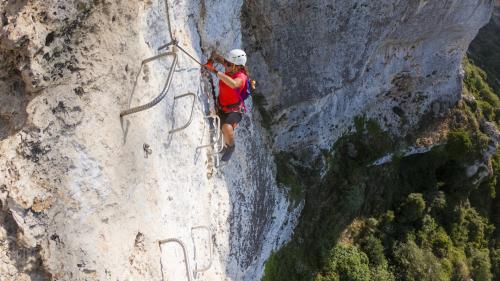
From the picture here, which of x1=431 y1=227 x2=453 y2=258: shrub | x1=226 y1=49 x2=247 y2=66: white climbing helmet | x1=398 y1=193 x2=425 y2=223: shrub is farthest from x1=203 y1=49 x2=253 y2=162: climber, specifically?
x1=431 y1=227 x2=453 y2=258: shrub

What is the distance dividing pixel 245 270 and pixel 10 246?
23.9ft

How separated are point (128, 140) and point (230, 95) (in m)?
3.05

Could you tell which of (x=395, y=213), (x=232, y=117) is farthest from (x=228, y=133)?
(x=395, y=213)

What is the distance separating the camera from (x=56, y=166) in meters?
4.84

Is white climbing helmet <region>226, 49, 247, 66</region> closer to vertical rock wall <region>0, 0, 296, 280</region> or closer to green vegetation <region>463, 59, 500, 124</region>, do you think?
vertical rock wall <region>0, 0, 296, 280</region>

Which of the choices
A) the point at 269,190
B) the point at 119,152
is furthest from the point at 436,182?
the point at 119,152

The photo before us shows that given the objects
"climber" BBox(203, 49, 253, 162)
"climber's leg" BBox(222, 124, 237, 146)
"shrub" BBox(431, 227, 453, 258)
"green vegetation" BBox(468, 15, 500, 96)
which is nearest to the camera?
"climber" BBox(203, 49, 253, 162)

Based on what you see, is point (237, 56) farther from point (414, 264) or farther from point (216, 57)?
point (414, 264)

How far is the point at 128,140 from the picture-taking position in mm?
5527

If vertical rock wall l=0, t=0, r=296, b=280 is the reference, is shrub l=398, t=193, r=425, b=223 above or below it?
above

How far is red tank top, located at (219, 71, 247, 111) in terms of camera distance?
787cm

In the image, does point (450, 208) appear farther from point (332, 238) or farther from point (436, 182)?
point (332, 238)

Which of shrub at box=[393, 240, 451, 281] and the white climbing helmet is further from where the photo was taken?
shrub at box=[393, 240, 451, 281]

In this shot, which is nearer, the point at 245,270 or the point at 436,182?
the point at 245,270
